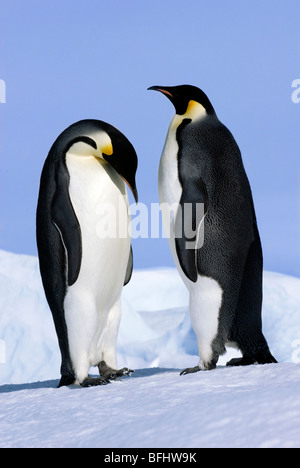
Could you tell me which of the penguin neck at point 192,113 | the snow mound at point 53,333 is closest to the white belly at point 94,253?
the penguin neck at point 192,113

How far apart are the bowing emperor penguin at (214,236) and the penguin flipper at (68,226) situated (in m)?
0.39

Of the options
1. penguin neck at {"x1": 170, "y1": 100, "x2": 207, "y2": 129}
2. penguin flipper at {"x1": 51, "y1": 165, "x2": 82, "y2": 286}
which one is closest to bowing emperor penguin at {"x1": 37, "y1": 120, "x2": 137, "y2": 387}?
penguin flipper at {"x1": 51, "y1": 165, "x2": 82, "y2": 286}

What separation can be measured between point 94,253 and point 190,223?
430mm

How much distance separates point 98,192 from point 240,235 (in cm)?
63

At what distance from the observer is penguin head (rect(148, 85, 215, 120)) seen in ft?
10.3

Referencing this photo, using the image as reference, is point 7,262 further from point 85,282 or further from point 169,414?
point 169,414

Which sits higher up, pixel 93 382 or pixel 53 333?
pixel 93 382

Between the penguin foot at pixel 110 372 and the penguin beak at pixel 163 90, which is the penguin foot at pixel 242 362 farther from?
the penguin beak at pixel 163 90

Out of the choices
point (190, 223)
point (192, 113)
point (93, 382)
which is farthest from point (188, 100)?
point (93, 382)

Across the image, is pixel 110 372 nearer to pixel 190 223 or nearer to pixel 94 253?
pixel 94 253

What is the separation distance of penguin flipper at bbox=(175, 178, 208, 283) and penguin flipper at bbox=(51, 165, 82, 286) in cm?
42

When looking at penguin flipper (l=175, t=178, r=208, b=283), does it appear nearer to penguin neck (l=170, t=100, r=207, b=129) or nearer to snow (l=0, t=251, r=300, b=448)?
penguin neck (l=170, t=100, r=207, b=129)

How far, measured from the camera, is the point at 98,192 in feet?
9.84

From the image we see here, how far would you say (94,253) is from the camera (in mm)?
2963
